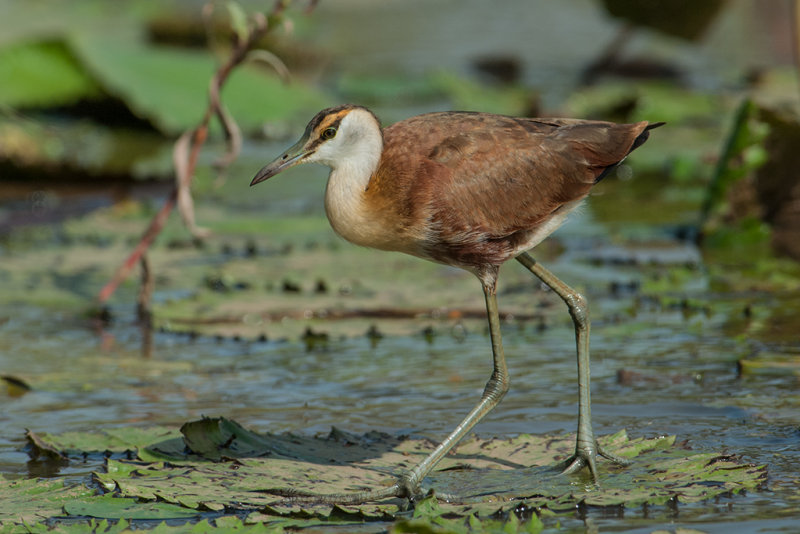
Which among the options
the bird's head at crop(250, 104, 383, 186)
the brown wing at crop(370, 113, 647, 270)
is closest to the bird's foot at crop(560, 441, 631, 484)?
the brown wing at crop(370, 113, 647, 270)

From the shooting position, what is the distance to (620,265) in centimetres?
673

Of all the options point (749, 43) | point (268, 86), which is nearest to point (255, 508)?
point (268, 86)

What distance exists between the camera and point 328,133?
4090 millimetres

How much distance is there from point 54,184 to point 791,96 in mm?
6179

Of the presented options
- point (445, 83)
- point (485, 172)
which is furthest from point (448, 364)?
point (445, 83)

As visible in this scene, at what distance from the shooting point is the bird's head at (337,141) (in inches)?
160

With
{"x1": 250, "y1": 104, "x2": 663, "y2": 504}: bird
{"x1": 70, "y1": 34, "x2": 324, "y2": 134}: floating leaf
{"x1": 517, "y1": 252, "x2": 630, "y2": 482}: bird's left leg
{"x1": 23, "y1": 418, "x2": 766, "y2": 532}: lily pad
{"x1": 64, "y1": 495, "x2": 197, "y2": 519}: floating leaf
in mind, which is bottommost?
{"x1": 64, "y1": 495, "x2": 197, "y2": 519}: floating leaf

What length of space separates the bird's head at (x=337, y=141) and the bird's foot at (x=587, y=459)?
119cm

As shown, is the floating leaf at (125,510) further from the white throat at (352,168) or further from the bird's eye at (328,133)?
the bird's eye at (328,133)

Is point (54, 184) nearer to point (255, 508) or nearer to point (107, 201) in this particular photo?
point (107, 201)

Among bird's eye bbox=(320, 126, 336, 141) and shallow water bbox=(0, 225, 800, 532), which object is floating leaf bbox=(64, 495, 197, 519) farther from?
bird's eye bbox=(320, 126, 336, 141)

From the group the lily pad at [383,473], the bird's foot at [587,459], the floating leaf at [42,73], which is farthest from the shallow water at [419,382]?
the floating leaf at [42,73]

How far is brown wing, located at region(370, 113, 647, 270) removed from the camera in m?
4.13

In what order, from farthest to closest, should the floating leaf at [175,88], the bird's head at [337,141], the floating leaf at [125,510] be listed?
1. the floating leaf at [175,88]
2. the bird's head at [337,141]
3. the floating leaf at [125,510]
